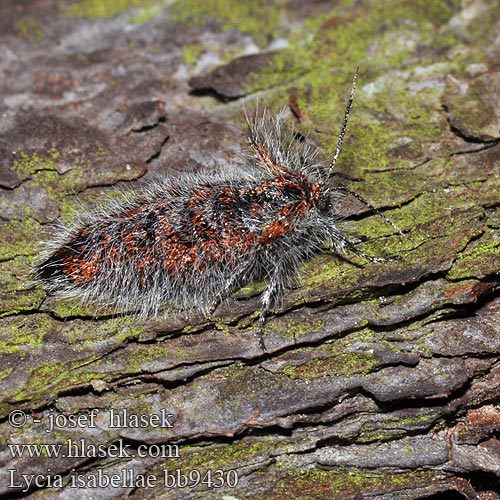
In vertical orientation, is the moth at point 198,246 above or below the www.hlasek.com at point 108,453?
above

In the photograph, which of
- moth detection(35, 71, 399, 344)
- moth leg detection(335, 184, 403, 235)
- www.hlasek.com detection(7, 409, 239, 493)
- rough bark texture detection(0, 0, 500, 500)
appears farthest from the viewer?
moth leg detection(335, 184, 403, 235)

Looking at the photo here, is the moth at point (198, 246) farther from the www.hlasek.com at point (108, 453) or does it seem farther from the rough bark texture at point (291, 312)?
the www.hlasek.com at point (108, 453)

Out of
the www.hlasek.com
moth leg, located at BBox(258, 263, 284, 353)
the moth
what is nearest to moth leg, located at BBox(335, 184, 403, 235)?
the moth

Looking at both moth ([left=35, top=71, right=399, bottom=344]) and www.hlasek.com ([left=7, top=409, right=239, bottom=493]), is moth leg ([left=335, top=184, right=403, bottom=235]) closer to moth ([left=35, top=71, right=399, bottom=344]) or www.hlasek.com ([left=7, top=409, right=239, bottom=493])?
moth ([left=35, top=71, right=399, bottom=344])

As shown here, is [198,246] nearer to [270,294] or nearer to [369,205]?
[270,294]

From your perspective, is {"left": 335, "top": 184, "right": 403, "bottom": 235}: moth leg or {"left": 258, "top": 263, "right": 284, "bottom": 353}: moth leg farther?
{"left": 335, "top": 184, "right": 403, "bottom": 235}: moth leg

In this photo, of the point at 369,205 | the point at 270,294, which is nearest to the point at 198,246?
the point at 270,294

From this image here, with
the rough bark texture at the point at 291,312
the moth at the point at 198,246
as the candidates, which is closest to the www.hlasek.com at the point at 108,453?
the rough bark texture at the point at 291,312
